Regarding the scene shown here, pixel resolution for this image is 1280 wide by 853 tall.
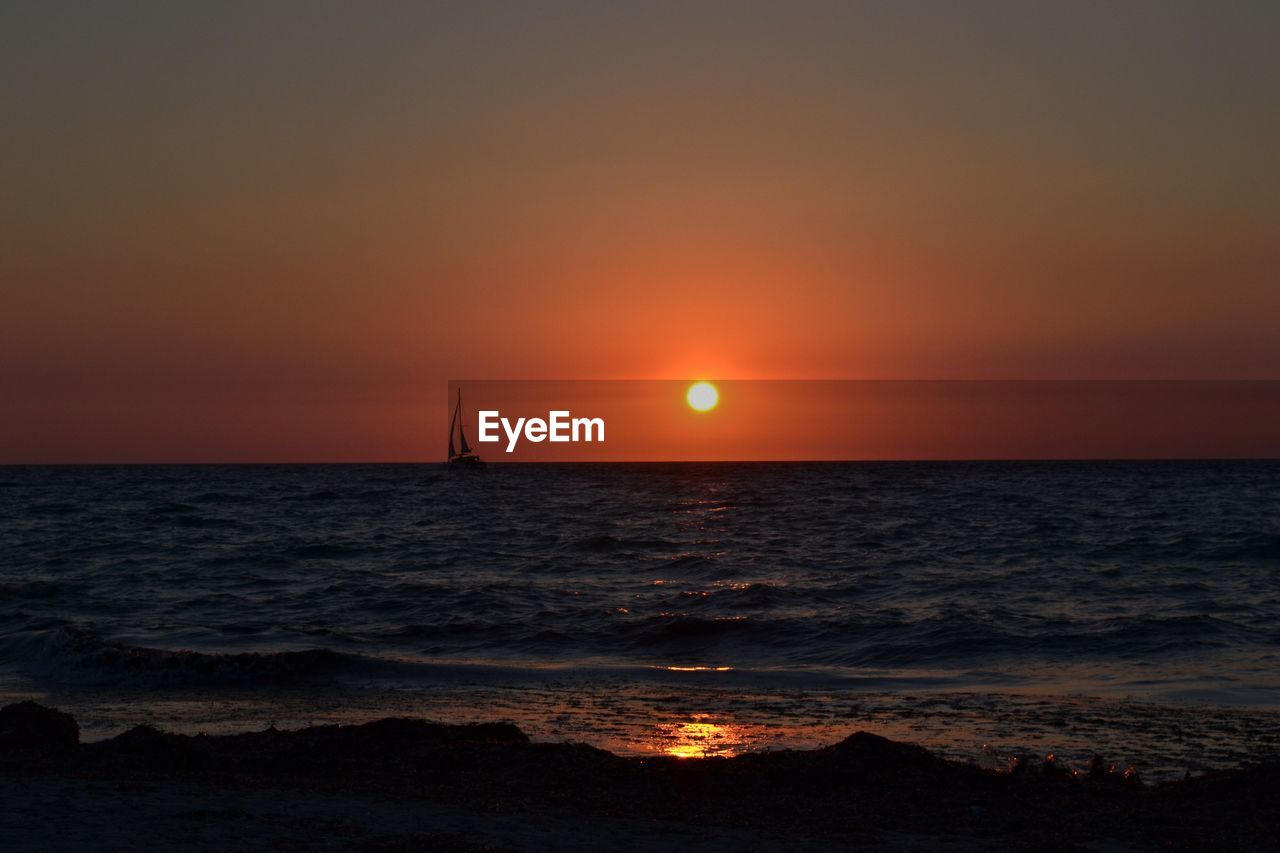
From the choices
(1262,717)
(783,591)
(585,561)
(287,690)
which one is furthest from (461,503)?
(1262,717)

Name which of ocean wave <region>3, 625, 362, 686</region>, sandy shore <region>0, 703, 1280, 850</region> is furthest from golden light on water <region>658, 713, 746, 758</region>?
ocean wave <region>3, 625, 362, 686</region>

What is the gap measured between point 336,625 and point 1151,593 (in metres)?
16.7

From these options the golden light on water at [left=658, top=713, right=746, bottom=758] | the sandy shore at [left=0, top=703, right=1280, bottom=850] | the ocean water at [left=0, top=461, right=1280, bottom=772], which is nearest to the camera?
the sandy shore at [left=0, top=703, right=1280, bottom=850]

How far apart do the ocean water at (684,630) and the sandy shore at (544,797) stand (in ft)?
6.23

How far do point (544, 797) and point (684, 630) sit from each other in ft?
38.7

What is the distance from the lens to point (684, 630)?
2033 centimetres

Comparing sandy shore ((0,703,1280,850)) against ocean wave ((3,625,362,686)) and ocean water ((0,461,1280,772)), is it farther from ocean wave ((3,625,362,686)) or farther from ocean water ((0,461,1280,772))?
ocean wave ((3,625,362,686))

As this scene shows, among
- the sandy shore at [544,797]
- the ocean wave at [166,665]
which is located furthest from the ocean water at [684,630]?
the sandy shore at [544,797]

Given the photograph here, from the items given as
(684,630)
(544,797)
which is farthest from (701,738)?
(684,630)

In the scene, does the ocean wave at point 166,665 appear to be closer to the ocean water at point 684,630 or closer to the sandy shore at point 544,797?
the ocean water at point 684,630

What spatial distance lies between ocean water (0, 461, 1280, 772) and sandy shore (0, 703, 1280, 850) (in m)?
1.90

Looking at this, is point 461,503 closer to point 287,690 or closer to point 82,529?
point 82,529

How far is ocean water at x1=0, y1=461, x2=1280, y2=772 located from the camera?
42.7ft

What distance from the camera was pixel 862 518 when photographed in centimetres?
4847
